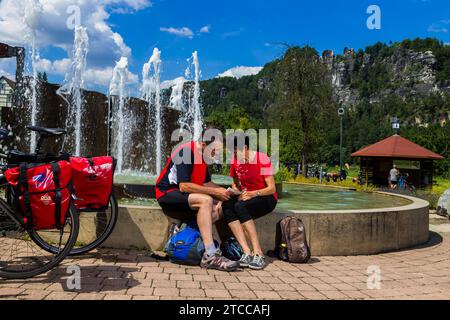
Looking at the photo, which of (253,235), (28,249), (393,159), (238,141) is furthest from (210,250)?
(393,159)

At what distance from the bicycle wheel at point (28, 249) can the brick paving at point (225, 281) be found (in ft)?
0.37

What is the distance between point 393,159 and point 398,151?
0.69 metres

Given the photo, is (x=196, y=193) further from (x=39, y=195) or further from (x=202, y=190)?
(x=39, y=195)

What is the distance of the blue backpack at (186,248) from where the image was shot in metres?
4.55

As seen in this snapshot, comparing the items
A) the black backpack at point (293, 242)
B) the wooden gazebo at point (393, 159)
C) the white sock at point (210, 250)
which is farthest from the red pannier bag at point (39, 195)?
the wooden gazebo at point (393, 159)

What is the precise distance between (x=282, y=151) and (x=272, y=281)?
39596 millimetres

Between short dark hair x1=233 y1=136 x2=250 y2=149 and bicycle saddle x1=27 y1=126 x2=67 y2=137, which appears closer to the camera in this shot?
bicycle saddle x1=27 y1=126 x2=67 y2=137

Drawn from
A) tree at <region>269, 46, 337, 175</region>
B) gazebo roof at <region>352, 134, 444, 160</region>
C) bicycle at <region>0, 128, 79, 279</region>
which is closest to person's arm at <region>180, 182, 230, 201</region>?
bicycle at <region>0, 128, 79, 279</region>

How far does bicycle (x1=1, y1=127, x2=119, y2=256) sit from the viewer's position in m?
4.19

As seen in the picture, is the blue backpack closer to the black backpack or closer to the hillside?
the black backpack

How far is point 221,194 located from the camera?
4.68 meters

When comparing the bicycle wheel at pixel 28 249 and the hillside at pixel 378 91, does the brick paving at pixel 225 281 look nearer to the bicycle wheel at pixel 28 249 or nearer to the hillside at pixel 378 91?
the bicycle wheel at pixel 28 249

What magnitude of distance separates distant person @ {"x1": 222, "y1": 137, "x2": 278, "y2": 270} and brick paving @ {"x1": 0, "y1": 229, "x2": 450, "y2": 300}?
0.38m
